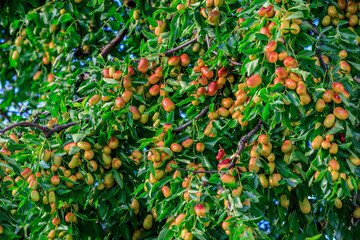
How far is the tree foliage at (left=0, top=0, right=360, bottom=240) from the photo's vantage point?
1682 millimetres

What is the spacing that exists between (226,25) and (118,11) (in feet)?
4.63

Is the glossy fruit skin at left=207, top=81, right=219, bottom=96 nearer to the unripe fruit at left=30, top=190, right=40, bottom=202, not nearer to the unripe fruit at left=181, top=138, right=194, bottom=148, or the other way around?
the unripe fruit at left=181, top=138, right=194, bottom=148

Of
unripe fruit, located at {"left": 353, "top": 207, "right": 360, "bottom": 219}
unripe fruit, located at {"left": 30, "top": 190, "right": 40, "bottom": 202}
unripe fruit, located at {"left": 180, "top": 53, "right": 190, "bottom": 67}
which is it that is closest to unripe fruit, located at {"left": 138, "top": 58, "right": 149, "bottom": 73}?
unripe fruit, located at {"left": 180, "top": 53, "right": 190, "bottom": 67}

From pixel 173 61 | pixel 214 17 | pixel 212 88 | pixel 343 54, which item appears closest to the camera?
pixel 343 54

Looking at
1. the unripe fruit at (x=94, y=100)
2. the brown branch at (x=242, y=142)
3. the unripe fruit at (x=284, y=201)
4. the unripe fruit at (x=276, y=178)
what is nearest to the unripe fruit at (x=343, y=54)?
the brown branch at (x=242, y=142)

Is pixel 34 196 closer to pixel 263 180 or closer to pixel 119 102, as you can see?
pixel 119 102

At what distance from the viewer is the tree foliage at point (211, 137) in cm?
168

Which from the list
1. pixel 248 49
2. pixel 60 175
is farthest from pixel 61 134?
pixel 248 49

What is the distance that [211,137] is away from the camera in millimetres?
2037

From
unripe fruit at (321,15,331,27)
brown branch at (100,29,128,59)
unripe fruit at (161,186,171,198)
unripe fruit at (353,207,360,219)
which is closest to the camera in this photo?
unripe fruit at (161,186,171,198)

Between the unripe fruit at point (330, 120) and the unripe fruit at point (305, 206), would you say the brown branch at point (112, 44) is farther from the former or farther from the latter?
the unripe fruit at point (330, 120)

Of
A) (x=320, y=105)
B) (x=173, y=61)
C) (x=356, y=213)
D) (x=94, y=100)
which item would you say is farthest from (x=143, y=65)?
(x=356, y=213)

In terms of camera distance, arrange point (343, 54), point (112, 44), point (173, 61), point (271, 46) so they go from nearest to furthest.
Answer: point (271, 46) < point (343, 54) < point (173, 61) < point (112, 44)

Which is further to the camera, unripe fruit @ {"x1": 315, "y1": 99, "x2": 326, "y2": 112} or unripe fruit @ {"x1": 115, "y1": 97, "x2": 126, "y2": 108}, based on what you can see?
unripe fruit @ {"x1": 115, "y1": 97, "x2": 126, "y2": 108}
